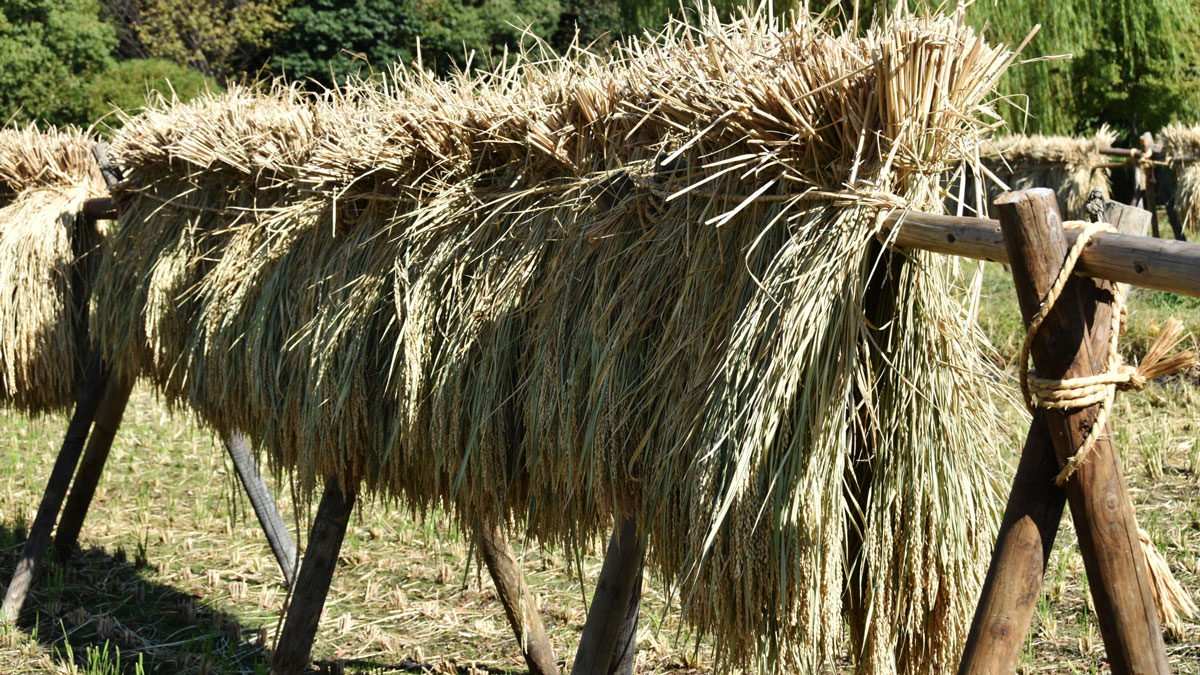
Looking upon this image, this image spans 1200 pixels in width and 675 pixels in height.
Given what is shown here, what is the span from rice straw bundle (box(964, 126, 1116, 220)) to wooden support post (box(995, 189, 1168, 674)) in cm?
1074

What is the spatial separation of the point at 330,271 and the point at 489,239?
0.71 m

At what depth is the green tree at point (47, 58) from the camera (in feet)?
51.2

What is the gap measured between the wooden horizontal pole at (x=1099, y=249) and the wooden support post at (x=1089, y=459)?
58mm

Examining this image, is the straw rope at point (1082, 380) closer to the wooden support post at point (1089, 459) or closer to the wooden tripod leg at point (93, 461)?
the wooden support post at point (1089, 459)

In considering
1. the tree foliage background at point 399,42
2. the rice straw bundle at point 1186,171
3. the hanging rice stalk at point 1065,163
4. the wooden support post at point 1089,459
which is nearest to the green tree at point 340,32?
the tree foliage background at point 399,42

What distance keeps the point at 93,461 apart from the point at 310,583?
2180mm

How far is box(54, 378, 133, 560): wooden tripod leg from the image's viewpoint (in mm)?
4832

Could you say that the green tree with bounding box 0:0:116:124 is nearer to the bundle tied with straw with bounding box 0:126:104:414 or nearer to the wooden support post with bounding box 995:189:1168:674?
the bundle tied with straw with bounding box 0:126:104:414

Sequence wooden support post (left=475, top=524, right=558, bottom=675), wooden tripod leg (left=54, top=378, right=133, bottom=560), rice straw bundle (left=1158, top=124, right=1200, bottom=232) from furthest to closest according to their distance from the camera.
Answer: rice straw bundle (left=1158, top=124, right=1200, bottom=232)
wooden tripod leg (left=54, top=378, right=133, bottom=560)
wooden support post (left=475, top=524, right=558, bottom=675)

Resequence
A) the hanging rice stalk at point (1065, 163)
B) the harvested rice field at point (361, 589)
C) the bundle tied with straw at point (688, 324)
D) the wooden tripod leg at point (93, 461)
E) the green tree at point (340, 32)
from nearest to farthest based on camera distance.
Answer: the bundle tied with straw at point (688, 324) → the harvested rice field at point (361, 589) → the wooden tripod leg at point (93, 461) → the hanging rice stalk at point (1065, 163) → the green tree at point (340, 32)

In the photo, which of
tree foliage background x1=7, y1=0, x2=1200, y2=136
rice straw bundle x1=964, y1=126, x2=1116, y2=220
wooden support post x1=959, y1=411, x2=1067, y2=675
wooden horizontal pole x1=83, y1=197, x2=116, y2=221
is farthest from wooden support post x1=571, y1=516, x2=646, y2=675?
rice straw bundle x1=964, y1=126, x2=1116, y2=220

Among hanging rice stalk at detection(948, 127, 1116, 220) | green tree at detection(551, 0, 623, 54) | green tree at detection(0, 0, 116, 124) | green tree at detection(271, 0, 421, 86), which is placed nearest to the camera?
hanging rice stalk at detection(948, 127, 1116, 220)

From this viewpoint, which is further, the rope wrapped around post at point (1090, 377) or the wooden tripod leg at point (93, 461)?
the wooden tripod leg at point (93, 461)

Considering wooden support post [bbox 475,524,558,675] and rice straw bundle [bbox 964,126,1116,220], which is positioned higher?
rice straw bundle [bbox 964,126,1116,220]
